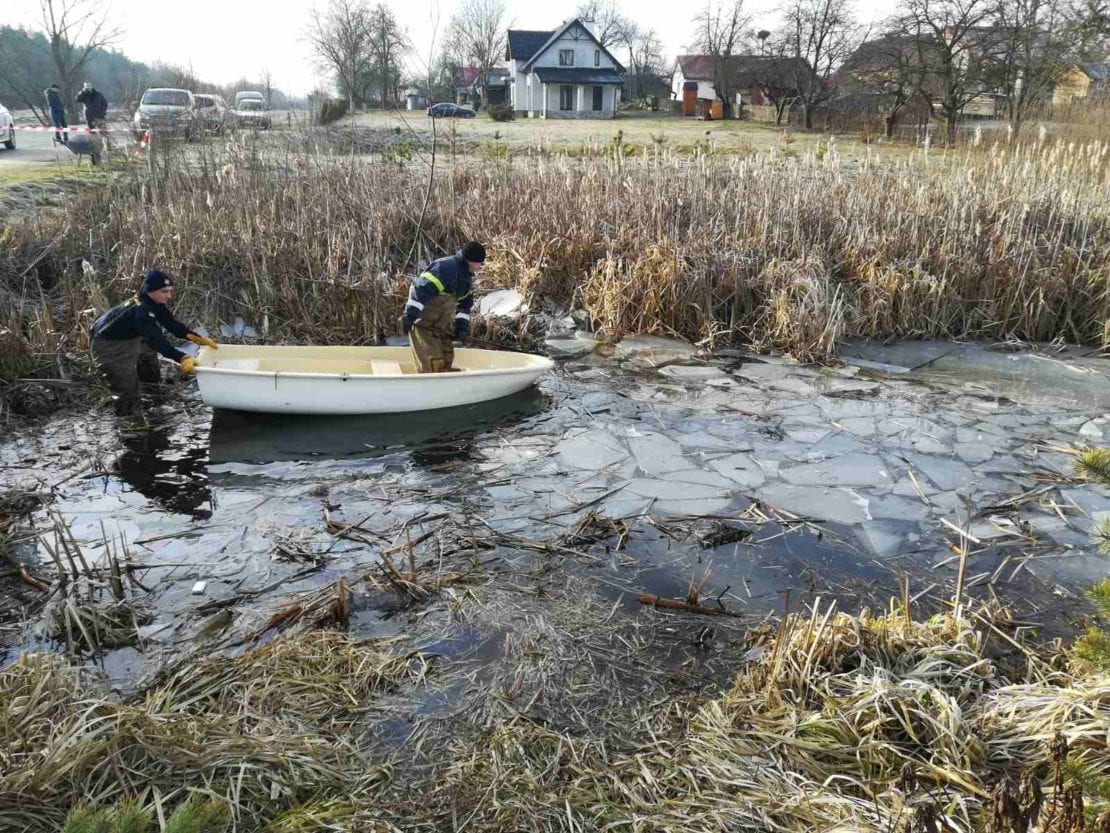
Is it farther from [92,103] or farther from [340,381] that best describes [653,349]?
[92,103]

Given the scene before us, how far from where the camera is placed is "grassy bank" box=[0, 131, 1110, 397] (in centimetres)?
853

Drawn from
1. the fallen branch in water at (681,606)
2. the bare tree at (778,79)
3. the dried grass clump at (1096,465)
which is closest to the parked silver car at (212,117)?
the fallen branch in water at (681,606)

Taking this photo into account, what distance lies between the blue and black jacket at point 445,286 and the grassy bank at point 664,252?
1.95 meters

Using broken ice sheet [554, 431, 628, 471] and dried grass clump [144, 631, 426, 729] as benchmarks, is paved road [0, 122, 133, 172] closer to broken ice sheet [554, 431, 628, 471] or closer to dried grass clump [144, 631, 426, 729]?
broken ice sheet [554, 431, 628, 471]

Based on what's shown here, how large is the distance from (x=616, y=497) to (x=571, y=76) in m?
43.6

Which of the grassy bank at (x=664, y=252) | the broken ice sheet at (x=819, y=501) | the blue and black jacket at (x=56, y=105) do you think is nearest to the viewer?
the broken ice sheet at (x=819, y=501)

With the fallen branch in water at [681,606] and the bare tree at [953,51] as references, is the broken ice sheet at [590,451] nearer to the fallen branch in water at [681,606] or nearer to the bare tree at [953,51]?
the fallen branch in water at [681,606]

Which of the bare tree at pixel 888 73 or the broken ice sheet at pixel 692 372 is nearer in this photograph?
the broken ice sheet at pixel 692 372

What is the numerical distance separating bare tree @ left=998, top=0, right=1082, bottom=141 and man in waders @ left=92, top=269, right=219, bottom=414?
1839cm

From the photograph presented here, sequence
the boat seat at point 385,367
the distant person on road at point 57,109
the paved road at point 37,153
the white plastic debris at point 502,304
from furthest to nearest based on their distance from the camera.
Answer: the distant person on road at point 57,109
the paved road at point 37,153
the white plastic debris at point 502,304
the boat seat at point 385,367

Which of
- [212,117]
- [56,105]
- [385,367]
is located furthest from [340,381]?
[56,105]

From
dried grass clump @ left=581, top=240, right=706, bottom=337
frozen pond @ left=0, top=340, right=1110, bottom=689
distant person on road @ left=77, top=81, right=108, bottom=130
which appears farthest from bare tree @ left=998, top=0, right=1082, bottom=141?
distant person on road @ left=77, top=81, right=108, bottom=130

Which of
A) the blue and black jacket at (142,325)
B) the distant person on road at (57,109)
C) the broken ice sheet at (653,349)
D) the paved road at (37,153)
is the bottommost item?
the broken ice sheet at (653,349)

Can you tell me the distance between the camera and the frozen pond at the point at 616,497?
4156 mm
